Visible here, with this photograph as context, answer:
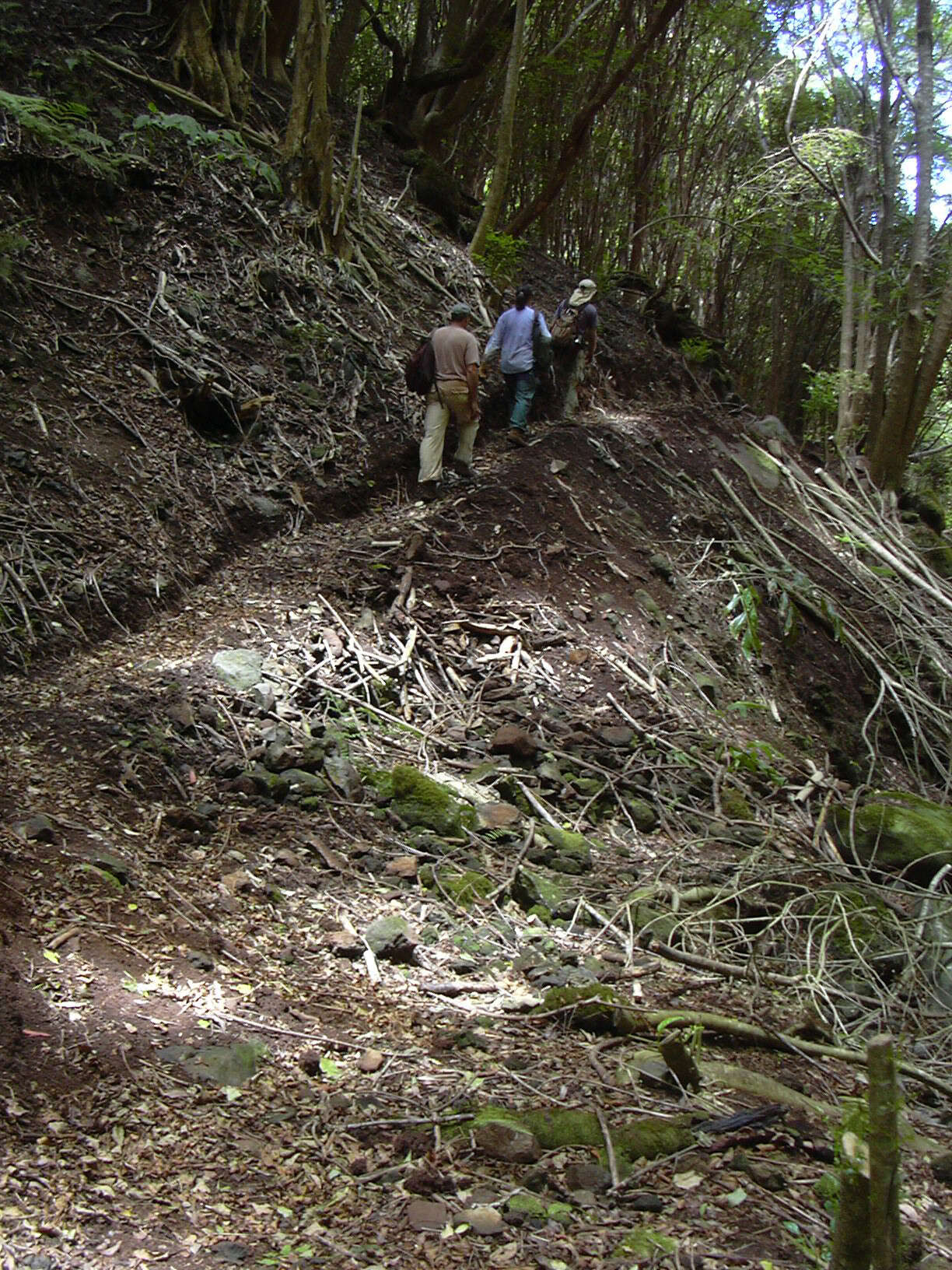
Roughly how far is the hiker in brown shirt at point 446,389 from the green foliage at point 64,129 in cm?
315

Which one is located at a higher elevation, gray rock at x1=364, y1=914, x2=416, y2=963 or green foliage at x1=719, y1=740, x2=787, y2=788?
Result: green foliage at x1=719, y1=740, x2=787, y2=788

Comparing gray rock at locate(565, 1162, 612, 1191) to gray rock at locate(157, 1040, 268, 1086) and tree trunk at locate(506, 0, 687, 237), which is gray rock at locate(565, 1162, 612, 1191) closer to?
gray rock at locate(157, 1040, 268, 1086)

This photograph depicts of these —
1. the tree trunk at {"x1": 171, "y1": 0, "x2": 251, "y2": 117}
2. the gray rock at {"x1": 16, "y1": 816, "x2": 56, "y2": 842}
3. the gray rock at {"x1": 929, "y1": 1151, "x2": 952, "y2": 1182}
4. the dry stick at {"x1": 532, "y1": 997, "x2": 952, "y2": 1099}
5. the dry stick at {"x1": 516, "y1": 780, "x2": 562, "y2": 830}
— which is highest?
the tree trunk at {"x1": 171, "y1": 0, "x2": 251, "y2": 117}

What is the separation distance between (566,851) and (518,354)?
228 inches

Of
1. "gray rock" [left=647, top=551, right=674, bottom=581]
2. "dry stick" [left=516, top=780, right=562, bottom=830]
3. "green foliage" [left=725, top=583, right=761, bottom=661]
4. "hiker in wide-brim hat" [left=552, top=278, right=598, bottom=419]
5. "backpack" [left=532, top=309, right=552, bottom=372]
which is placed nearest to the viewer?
"dry stick" [left=516, top=780, right=562, bottom=830]

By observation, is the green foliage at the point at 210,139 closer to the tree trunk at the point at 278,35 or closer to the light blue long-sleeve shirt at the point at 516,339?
the light blue long-sleeve shirt at the point at 516,339

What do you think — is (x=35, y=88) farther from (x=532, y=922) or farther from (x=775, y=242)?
(x=775, y=242)

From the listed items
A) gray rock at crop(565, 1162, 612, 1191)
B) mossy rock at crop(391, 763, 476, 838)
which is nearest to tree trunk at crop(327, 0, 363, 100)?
mossy rock at crop(391, 763, 476, 838)

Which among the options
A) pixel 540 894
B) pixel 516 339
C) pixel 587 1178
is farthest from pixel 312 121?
pixel 587 1178

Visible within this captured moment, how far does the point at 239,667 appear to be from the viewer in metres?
5.89

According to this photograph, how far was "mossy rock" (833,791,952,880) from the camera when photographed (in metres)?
5.70

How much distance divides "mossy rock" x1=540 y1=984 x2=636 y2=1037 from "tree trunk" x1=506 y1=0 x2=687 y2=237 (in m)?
11.2

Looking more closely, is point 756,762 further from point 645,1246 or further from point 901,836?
point 645,1246

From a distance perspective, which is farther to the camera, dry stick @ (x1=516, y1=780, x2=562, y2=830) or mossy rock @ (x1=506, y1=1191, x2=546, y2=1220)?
dry stick @ (x1=516, y1=780, x2=562, y2=830)
